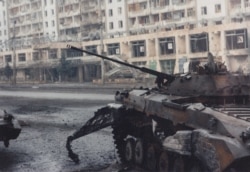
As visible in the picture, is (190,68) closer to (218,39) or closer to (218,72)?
(218,72)

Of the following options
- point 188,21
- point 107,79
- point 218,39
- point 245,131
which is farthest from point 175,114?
point 188,21

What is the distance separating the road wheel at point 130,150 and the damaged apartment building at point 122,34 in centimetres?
2516

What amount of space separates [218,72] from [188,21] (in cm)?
4254

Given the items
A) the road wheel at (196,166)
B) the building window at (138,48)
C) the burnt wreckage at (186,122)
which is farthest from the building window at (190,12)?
the road wheel at (196,166)

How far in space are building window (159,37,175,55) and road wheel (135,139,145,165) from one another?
38.1 m

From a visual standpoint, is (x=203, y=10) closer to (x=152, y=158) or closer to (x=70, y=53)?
(x=70, y=53)

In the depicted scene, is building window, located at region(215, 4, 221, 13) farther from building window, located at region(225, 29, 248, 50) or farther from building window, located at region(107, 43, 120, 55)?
building window, located at region(107, 43, 120, 55)

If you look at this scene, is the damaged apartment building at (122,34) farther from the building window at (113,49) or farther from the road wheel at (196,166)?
the road wheel at (196,166)

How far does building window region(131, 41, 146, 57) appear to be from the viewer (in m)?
51.6

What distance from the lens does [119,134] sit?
39.0 feet

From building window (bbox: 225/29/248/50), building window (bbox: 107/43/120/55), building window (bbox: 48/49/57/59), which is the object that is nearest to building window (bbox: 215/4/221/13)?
building window (bbox: 225/29/248/50)

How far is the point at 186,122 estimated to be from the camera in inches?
303

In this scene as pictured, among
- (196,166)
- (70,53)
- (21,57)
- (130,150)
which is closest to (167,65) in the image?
(70,53)

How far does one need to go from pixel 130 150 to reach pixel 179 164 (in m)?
2.98
